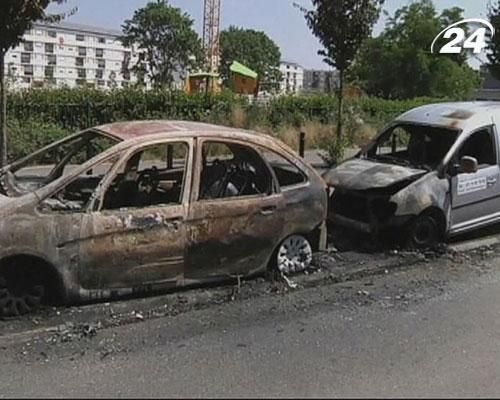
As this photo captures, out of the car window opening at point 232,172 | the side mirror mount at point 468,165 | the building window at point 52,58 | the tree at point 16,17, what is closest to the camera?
the car window opening at point 232,172

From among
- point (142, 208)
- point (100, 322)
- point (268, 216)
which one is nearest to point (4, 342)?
point (100, 322)

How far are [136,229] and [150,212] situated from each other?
0.20 metres

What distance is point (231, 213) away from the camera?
6.30 meters

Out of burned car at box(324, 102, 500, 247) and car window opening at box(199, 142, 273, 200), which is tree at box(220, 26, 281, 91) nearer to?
burned car at box(324, 102, 500, 247)

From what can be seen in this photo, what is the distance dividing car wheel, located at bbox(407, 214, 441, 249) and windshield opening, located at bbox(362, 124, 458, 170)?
69 cm

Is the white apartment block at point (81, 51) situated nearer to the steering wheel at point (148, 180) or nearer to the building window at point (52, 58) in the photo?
the building window at point (52, 58)

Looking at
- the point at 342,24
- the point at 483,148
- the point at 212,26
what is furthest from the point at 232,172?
the point at 212,26

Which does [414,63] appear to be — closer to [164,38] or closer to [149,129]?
[149,129]

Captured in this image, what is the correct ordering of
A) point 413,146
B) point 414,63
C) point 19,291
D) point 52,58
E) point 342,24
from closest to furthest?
point 19,291 < point 413,146 < point 342,24 < point 414,63 < point 52,58

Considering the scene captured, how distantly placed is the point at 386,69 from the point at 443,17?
456 cm

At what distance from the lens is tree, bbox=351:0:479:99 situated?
138 feet

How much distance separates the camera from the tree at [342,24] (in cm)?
1353

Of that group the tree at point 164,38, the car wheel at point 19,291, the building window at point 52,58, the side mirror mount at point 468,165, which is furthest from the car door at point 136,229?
the building window at point 52,58

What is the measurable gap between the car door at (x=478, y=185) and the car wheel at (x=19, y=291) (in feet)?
16.6
